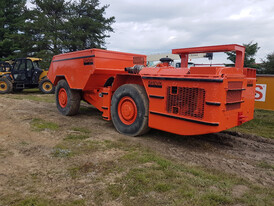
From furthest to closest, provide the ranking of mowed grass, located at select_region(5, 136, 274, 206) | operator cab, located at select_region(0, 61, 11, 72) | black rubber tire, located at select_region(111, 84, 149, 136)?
1. operator cab, located at select_region(0, 61, 11, 72)
2. black rubber tire, located at select_region(111, 84, 149, 136)
3. mowed grass, located at select_region(5, 136, 274, 206)

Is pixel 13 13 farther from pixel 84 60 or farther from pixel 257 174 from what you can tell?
pixel 257 174

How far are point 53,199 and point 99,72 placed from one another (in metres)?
3.78

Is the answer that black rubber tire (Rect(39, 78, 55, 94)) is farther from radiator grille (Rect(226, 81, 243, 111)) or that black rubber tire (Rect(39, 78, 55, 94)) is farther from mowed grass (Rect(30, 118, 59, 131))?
radiator grille (Rect(226, 81, 243, 111))

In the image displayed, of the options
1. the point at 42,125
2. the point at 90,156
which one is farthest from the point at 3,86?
the point at 90,156

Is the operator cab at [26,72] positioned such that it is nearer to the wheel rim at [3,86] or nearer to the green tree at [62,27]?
the wheel rim at [3,86]

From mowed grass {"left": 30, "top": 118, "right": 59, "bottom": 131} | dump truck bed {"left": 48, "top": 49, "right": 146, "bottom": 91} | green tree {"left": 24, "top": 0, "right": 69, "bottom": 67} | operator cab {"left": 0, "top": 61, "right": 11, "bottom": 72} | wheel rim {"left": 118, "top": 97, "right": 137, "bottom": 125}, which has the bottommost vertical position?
mowed grass {"left": 30, "top": 118, "right": 59, "bottom": 131}

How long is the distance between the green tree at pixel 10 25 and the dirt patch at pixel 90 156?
21.3 metres

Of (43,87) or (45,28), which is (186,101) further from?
(45,28)

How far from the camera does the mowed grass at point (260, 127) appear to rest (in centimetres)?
558

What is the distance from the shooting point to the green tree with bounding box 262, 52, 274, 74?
1827 centimetres

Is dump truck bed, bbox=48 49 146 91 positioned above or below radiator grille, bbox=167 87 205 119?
above

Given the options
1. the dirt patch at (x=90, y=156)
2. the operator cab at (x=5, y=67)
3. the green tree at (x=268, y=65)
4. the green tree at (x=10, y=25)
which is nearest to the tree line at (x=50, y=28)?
the green tree at (x=10, y=25)

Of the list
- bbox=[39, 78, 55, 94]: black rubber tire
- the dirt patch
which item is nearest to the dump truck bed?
the dirt patch

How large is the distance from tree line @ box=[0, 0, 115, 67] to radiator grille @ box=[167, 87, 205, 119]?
19717mm
